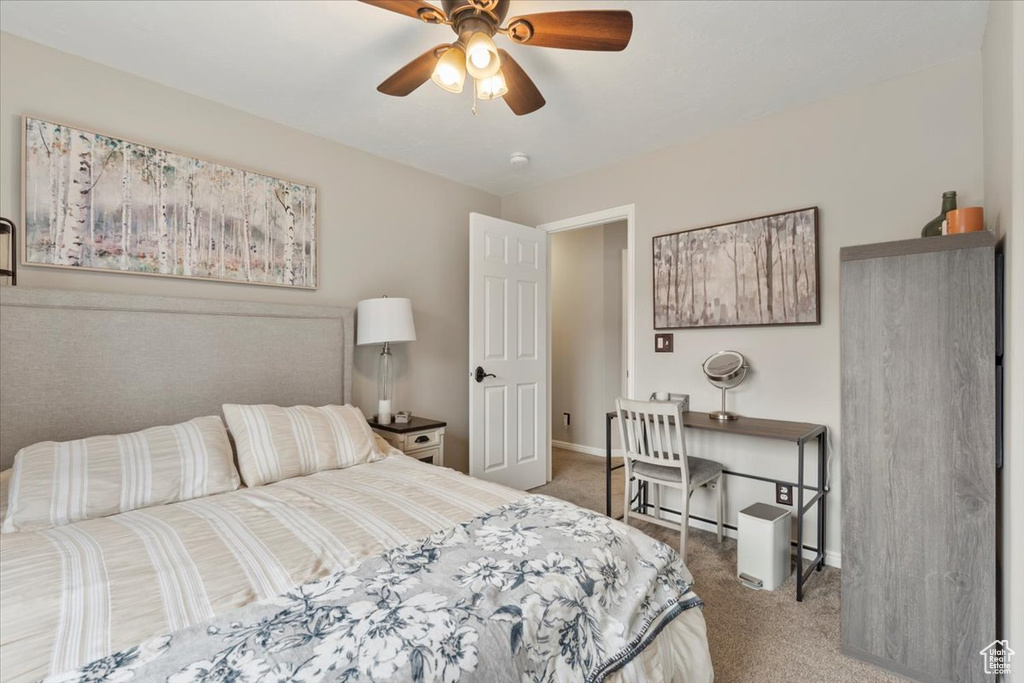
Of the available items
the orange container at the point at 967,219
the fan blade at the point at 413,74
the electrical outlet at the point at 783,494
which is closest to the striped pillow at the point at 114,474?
the fan blade at the point at 413,74

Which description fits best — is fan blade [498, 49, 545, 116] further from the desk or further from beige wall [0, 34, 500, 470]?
the desk

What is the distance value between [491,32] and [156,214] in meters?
1.93

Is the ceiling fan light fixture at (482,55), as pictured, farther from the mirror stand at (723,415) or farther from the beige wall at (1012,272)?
the mirror stand at (723,415)

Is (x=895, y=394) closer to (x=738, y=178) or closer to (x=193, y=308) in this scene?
(x=738, y=178)

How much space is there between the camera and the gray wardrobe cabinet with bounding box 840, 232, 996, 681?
153 centimetres

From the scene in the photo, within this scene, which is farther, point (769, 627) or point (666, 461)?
point (666, 461)

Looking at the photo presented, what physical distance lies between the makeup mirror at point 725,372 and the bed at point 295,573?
149cm

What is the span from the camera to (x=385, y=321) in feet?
9.65

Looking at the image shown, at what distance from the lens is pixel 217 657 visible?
854 millimetres

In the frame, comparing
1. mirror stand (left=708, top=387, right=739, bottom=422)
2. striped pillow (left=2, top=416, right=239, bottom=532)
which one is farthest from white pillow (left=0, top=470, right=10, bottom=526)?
mirror stand (left=708, top=387, right=739, bottom=422)

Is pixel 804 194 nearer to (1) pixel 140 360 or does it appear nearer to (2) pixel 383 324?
(2) pixel 383 324

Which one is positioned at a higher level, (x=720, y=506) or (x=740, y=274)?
(x=740, y=274)

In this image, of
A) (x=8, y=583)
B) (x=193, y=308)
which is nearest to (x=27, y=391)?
(x=193, y=308)

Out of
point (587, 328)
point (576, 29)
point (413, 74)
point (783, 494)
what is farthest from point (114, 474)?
point (587, 328)
